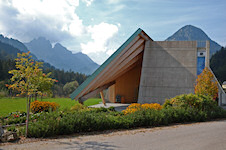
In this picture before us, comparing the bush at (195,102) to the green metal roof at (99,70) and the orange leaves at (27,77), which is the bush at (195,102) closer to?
the green metal roof at (99,70)

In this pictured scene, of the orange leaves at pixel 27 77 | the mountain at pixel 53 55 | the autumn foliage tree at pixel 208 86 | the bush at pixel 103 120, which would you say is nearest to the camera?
the orange leaves at pixel 27 77

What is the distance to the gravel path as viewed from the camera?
5.41 meters

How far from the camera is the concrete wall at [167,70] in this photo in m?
15.1

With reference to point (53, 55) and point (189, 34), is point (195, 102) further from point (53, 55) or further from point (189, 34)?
point (189, 34)

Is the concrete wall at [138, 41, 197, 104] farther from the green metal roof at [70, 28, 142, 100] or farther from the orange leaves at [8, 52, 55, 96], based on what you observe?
the orange leaves at [8, 52, 55, 96]

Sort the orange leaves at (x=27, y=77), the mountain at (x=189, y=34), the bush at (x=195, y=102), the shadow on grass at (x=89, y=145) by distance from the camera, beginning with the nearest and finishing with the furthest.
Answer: the shadow on grass at (x=89, y=145), the orange leaves at (x=27, y=77), the bush at (x=195, y=102), the mountain at (x=189, y=34)

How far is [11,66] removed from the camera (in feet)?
112

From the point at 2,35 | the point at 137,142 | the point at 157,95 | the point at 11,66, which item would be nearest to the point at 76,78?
the point at 11,66

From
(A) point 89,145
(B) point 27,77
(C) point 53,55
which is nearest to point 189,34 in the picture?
(C) point 53,55

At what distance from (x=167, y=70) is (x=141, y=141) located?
33.6ft

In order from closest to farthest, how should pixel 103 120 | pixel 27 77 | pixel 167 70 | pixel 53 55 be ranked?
pixel 27 77 → pixel 103 120 → pixel 167 70 → pixel 53 55

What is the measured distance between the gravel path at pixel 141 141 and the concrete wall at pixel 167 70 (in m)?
7.94

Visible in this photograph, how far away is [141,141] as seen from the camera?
236 inches

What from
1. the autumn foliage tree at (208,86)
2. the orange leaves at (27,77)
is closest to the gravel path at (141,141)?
the orange leaves at (27,77)
